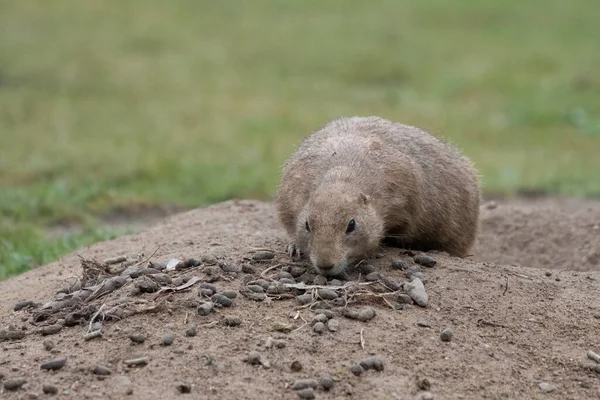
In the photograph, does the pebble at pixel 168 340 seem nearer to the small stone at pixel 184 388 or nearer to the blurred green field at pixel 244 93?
the small stone at pixel 184 388

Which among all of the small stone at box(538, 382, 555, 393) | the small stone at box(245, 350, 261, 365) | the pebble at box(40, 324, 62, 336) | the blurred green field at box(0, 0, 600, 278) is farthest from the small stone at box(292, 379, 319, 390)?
the blurred green field at box(0, 0, 600, 278)

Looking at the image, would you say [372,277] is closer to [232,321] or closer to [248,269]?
[248,269]

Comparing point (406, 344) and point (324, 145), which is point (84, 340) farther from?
point (324, 145)

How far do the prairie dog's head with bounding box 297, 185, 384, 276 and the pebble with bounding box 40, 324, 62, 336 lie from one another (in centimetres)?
138

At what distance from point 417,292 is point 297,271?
2.28ft

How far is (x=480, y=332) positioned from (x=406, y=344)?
0.49 meters

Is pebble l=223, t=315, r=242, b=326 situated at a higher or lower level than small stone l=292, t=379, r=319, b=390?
higher

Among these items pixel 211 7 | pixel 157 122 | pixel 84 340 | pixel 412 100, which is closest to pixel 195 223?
pixel 84 340

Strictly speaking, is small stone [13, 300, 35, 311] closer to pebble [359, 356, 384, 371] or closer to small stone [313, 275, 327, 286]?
small stone [313, 275, 327, 286]

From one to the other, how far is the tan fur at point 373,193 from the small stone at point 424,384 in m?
1.02

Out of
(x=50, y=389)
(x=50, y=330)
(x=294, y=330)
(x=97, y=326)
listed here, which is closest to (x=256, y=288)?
(x=294, y=330)

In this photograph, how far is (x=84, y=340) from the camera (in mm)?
4719

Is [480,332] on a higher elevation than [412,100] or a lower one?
higher

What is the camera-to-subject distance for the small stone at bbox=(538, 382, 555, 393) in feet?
14.7
